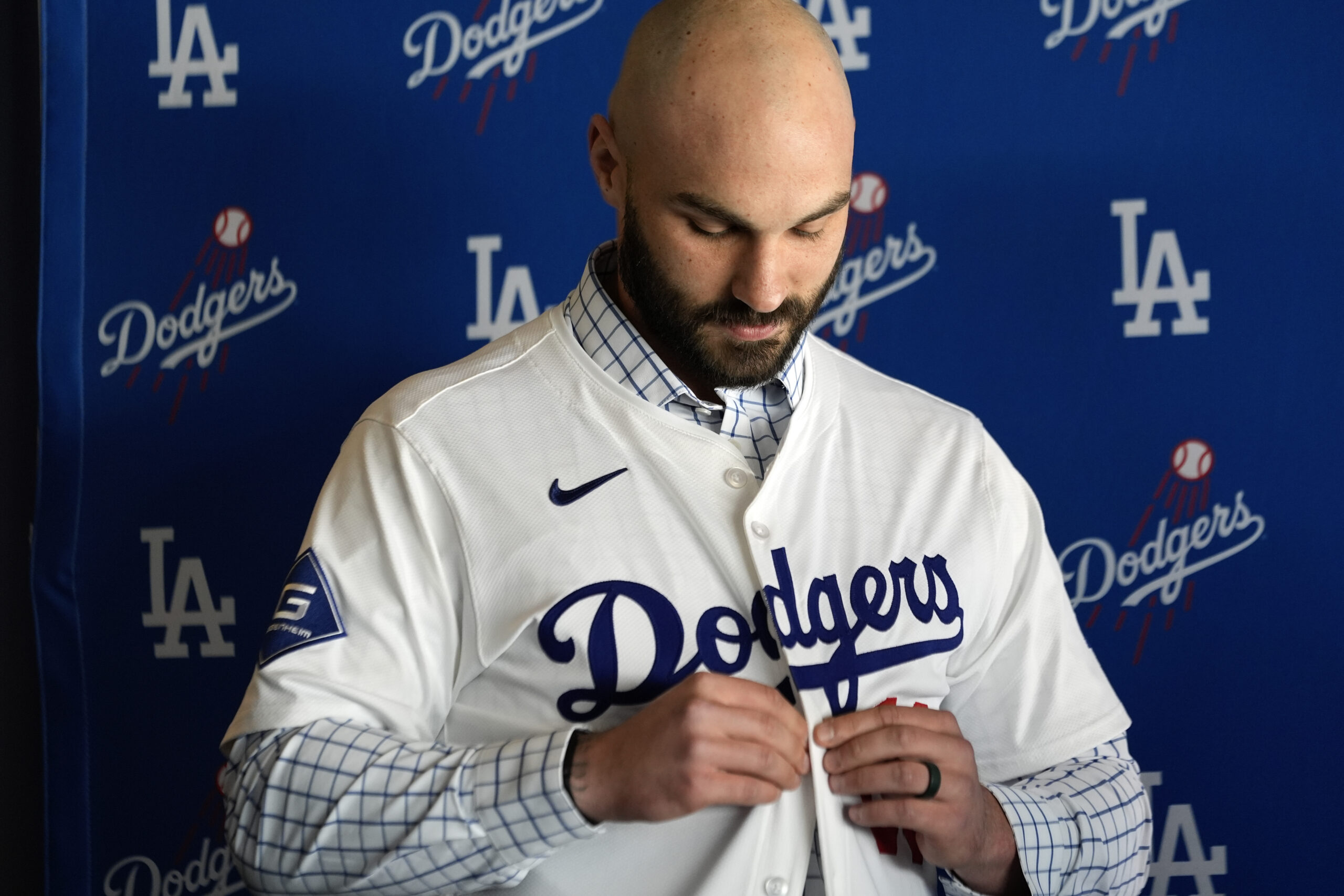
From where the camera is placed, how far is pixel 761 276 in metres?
1.14

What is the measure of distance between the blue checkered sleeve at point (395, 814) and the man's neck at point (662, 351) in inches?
16.4

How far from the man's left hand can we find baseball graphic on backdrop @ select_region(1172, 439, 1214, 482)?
2.47 feet

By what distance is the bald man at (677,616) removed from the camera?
3.46 feet

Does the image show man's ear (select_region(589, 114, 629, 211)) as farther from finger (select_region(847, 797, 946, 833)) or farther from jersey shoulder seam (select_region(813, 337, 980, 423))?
finger (select_region(847, 797, 946, 833))

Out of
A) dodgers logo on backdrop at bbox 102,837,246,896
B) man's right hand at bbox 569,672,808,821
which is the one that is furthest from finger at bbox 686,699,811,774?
dodgers logo on backdrop at bbox 102,837,246,896

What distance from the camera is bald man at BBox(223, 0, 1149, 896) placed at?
3.46ft

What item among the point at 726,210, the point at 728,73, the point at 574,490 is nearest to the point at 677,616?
the point at 574,490

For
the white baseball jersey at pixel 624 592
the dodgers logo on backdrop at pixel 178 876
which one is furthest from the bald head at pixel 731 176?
the dodgers logo on backdrop at pixel 178 876

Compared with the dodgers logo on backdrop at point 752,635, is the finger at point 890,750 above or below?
below

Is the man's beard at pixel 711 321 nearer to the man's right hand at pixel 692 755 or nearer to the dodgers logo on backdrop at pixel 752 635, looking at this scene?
the dodgers logo on backdrop at pixel 752 635

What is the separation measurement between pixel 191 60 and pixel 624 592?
1.06m

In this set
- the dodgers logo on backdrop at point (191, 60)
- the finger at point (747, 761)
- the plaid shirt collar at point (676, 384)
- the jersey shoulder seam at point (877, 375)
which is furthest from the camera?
the dodgers logo on backdrop at point (191, 60)

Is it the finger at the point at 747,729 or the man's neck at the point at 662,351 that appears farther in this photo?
the man's neck at the point at 662,351

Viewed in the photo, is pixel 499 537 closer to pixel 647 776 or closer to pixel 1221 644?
pixel 647 776
